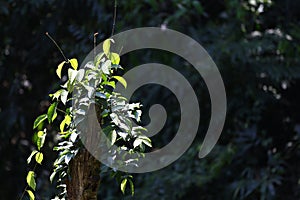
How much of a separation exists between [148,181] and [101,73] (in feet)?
7.04

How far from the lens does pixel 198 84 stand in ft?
11.3

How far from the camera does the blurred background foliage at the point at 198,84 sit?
3.26m

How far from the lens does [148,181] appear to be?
337cm

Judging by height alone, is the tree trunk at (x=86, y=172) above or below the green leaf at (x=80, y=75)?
below

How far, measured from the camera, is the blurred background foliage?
3260 millimetres

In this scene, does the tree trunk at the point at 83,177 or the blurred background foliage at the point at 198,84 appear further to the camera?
the blurred background foliage at the point at 198,84

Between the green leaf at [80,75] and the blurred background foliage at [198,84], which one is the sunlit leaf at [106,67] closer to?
the green leaf at [80,75]

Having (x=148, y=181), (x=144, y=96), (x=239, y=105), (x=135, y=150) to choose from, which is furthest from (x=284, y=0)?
(x=135, y=150)

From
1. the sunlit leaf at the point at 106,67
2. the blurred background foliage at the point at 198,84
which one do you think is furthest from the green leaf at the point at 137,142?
the blurred background foliage at the point at 198,84

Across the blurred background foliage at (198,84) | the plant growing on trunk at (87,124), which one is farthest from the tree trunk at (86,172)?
the blurred background foliage at (198,84)

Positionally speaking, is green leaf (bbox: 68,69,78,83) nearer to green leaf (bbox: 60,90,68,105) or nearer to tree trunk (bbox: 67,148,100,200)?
green leaf (bbox: 60,90,68,105)

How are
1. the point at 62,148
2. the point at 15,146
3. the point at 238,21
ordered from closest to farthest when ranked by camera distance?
the point at 62,148
the point at 238,21
the point at 15,146

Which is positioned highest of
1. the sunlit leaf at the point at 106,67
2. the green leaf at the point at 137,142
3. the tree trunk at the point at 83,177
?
the sunlit leaf at the point at 106,67

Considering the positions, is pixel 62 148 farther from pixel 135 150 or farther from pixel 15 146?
pixel 15 146
